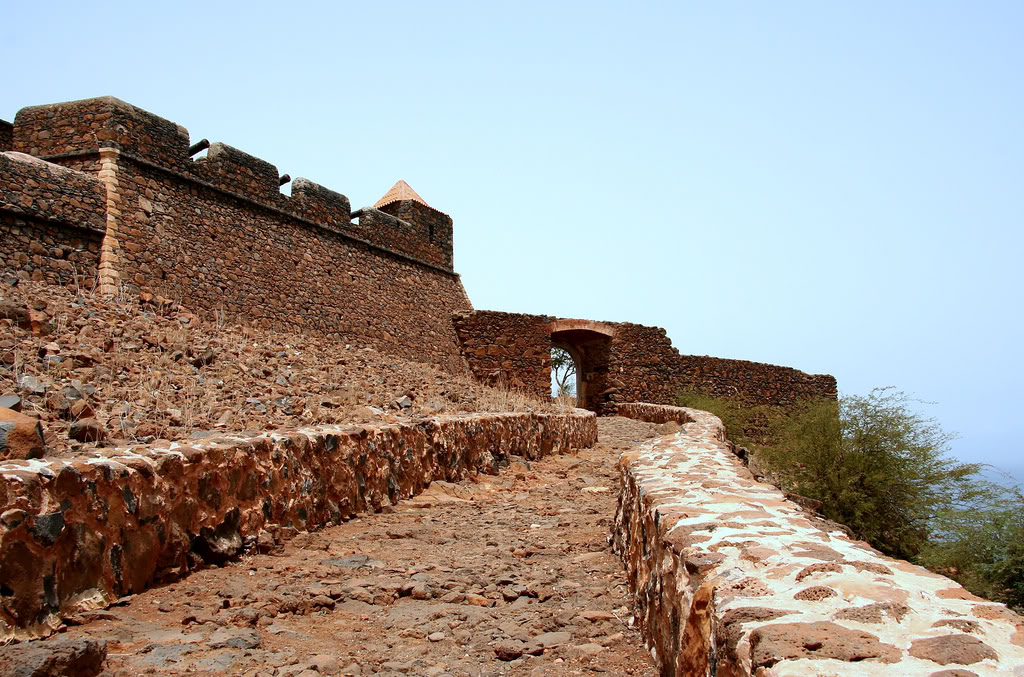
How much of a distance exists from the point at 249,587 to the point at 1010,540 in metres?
9.73

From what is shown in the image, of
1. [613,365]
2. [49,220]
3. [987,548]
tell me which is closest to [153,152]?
[49,220]

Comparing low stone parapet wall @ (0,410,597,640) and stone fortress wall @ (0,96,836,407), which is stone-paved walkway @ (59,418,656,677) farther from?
stone fortress wall @ (0,96,836,407)

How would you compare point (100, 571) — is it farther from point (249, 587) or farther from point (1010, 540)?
point (1010, 540)

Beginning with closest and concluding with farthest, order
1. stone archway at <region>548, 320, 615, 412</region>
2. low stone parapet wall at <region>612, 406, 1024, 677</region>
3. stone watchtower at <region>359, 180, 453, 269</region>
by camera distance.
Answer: low stone parapet wall at <region>612, 406, 1024, 677</region> → stone watchtower at <region>359, 180, 453, 269</region> → stone archway at <region>548, 320, 615, 412</region>

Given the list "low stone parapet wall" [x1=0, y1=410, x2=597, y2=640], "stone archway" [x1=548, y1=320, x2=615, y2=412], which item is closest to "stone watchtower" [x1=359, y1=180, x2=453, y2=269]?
"stone archway" [x1=548, y1=320, x2=615, y2=412]

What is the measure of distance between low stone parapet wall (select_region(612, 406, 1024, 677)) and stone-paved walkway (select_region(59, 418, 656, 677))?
451mm

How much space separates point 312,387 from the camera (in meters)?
9.05

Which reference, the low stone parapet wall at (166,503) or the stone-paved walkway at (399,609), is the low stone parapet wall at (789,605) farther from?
the low stone parapet wall at (166,503)

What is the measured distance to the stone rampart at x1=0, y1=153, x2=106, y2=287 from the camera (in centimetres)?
979

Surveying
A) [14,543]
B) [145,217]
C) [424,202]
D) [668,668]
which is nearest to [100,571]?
[14,543]

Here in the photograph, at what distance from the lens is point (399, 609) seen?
4258 millimetres

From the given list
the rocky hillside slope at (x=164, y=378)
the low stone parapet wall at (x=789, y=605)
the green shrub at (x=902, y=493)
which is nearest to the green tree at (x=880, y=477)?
the green shrub at (x=902, y=493)

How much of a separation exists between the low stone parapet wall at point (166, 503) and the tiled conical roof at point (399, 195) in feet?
41.4

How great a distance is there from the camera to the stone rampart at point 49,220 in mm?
9789
